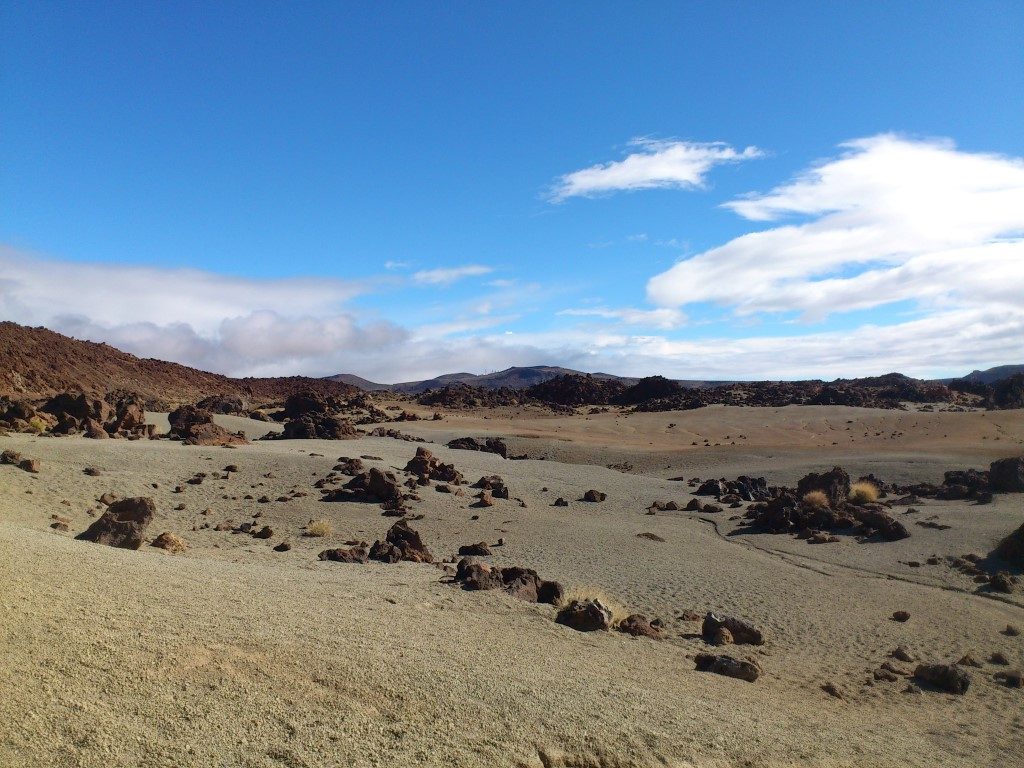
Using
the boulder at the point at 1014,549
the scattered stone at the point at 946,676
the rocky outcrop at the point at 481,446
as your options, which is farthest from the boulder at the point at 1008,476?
the rocky outcrop at the point at 481,446

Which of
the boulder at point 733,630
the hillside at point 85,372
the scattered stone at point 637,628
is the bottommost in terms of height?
the boulder at point 733,630

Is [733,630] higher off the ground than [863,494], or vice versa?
[863,494]

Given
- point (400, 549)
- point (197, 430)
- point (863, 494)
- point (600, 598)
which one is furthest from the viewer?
point (197, 430)

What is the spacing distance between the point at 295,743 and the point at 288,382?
89.0 m

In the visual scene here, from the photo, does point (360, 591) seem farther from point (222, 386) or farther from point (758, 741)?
point (222, 386)

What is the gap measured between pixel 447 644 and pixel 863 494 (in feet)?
64.5

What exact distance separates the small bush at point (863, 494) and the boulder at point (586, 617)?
52.7 feet

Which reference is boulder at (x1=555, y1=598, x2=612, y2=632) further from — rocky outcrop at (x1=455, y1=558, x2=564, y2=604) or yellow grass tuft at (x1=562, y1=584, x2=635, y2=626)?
rocky outcrop at (x1=455, y1=558, x2=564, y2=604)

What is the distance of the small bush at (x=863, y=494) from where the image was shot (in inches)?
919

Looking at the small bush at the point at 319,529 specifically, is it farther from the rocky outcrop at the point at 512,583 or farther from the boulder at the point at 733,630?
the boulder at the point at 733,630

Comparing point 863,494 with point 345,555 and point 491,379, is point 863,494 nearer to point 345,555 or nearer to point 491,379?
point 345,555

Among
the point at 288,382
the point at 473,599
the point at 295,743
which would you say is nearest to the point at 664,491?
the point at 473,599

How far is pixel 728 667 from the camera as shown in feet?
29.1

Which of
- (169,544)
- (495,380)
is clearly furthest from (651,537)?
(495,380)
